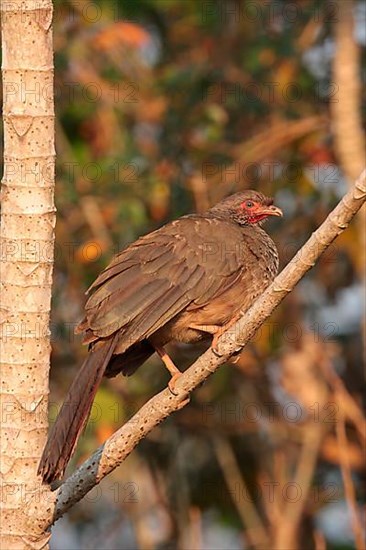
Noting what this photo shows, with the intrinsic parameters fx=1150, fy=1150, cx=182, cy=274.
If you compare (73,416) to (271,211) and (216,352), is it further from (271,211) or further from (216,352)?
(271,211)

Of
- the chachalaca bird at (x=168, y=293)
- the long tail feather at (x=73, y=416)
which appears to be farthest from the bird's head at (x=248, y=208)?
the long tail feather at (x=73, y=416)

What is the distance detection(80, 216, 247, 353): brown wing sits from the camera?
4648 mm

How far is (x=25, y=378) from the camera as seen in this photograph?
436 cm

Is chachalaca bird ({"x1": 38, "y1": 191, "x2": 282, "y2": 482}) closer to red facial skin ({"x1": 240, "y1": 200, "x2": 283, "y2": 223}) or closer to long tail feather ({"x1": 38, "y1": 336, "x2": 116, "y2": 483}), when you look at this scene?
long tail feather ({"x1": 38, "y1": 336, "x2": 116, "y2": 483})

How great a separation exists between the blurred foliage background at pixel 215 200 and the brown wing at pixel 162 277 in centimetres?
193

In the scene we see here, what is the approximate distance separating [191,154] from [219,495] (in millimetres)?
2731

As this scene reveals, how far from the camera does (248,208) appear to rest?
18.9 feet

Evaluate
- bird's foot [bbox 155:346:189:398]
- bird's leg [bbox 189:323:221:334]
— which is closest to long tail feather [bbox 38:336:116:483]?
bird's foot [bbox 155:346:189:398]

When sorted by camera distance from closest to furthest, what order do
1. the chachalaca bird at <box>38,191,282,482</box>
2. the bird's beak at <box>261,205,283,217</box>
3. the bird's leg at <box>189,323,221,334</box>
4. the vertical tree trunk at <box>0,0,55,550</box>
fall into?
the vertical tree trunk at <box>0,0,55,550</box>
the chachalaca bird at <box>38,191,282,482</box>
the bird's leg at <box>189,323,221,334</box>
the bird's beak at <box>261,205,283,217</box>

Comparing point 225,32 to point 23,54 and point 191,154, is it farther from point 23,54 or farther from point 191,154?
point 23,54

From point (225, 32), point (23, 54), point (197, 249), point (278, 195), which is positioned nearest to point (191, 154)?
point (278, 195)

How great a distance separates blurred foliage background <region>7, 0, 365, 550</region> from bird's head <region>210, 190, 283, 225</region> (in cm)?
143

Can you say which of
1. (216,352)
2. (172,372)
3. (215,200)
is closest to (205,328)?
(172,372)

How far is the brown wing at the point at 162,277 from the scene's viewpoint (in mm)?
4648
